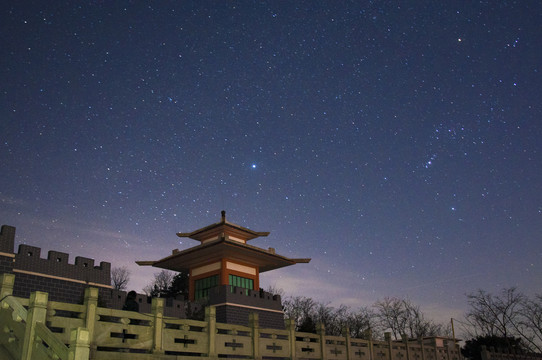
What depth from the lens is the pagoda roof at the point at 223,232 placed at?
2784cm

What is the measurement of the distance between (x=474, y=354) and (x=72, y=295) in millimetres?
33822

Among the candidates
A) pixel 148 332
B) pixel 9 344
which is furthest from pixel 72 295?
pixel 9 344

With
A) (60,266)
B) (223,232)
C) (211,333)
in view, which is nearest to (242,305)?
(223,232)

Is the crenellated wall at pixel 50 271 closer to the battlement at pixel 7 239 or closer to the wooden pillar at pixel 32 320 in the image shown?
the battlement at pixel 7 239

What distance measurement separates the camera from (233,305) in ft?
75.2

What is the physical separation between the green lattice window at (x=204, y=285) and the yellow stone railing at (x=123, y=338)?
956 centimetres

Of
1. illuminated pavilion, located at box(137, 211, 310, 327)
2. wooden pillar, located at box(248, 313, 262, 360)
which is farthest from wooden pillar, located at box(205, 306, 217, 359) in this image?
illuminated pavilion, located at box(137, 211, 310, 327)

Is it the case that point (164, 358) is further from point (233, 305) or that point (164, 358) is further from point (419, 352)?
point (419, 352)

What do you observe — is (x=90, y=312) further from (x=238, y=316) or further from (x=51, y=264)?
(x=238, y=316)

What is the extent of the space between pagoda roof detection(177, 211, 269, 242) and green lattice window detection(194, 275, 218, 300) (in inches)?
107

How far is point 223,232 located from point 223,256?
201 cm

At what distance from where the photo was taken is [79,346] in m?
7.36

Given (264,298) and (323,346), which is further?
(264,298)

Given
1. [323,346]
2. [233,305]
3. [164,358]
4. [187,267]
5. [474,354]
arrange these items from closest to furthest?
[164,358]
[323,346]
[233,305]
[187,267]
[474,354]
